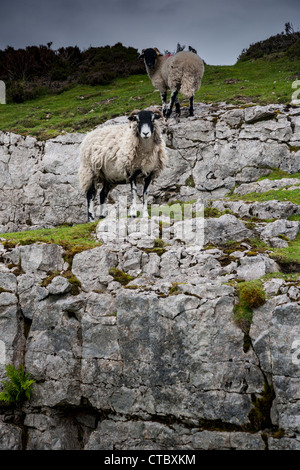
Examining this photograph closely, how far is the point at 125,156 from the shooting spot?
603 inches

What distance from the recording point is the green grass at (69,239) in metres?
12.8

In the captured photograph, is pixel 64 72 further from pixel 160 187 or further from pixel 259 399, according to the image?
pixel 259 399

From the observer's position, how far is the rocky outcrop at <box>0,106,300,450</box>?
945 centimetres

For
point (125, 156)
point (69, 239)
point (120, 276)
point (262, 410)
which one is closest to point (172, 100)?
point (125, 156)

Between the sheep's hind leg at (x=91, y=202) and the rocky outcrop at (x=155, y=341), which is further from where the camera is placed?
the sheep's hind leg at (x=91, y=202)

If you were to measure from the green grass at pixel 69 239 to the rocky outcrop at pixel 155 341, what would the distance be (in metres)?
0.30

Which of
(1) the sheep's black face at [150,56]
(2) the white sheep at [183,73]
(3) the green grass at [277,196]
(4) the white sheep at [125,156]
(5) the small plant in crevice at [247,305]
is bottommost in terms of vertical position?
(5) the small plant in crevice at [247,305]

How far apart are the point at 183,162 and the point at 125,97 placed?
400 inches

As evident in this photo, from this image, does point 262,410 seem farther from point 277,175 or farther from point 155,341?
point 277,175

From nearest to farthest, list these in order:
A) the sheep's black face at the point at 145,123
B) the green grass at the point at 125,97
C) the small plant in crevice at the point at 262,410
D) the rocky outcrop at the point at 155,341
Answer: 1. the small plant in crevice at the point at 262,410
2. the rocky outcrop at the point at 155,341
3. the sheep's black face at the point at 145,123
4. the green grass at the point at 125,97

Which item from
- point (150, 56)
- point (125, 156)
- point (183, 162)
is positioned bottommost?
point (183, 162)

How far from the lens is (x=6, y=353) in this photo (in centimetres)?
1133

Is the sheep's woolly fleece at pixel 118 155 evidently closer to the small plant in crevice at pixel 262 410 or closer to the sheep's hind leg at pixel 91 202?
the sheep's hind leg at pixel 91 202

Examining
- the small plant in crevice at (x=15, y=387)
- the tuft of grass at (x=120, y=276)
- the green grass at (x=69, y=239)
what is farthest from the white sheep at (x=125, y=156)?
the small plant in crevice at (x=15, y=387)
